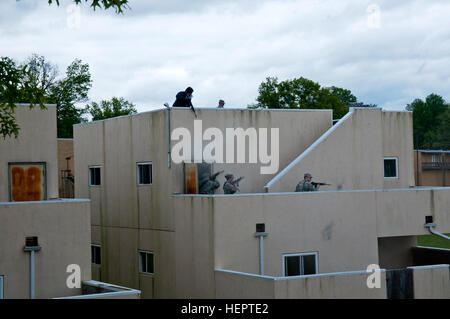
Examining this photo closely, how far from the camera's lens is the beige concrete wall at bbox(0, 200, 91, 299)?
1725 centimetres

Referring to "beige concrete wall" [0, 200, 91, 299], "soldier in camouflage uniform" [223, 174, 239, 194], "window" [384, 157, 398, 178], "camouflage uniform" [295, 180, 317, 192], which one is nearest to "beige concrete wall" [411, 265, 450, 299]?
"camouflage uniform" [295, 180, 317, 192]

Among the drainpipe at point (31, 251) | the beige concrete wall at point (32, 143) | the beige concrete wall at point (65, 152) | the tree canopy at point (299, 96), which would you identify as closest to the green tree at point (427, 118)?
the tree canopy at point (299, 96)

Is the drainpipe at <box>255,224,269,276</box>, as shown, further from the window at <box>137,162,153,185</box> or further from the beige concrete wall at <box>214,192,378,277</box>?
the window at <box>137,162,153,185</box>

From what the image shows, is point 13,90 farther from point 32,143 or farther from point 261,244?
point 261,244

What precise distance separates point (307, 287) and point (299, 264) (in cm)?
364

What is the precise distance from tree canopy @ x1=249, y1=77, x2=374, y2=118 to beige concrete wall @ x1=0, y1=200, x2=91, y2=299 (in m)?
46.0

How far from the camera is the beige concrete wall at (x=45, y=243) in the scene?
56.6 feet

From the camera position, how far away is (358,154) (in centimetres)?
2480

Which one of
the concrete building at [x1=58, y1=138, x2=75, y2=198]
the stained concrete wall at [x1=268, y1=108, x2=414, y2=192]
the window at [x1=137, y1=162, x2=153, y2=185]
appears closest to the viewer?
the window at [x1=137, y1=162, x2=153, y2=185]

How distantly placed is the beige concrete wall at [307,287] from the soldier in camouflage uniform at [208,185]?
4191 millimetres

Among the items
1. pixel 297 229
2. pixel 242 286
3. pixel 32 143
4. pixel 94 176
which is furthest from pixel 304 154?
pixel 32 143
